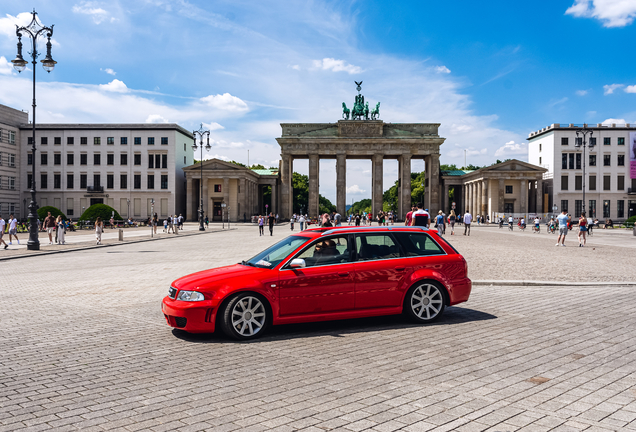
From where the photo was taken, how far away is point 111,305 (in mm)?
9438

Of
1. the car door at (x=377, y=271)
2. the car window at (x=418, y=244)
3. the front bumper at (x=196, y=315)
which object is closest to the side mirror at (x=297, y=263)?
the car door at (x=377, y=271)

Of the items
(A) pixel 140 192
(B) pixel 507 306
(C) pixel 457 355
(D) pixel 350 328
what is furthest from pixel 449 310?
(A) pixel 140 192

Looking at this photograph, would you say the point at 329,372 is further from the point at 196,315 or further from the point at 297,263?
the point at 196,315

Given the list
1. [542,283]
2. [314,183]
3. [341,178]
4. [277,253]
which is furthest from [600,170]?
[277,253]

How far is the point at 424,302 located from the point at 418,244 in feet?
3.15

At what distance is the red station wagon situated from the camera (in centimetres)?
670

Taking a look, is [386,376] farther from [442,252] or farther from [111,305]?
[111,305]

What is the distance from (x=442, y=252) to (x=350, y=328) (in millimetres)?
2059

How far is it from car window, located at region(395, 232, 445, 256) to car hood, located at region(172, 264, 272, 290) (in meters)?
2.36

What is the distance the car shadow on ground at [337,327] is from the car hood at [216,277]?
0.77 meters

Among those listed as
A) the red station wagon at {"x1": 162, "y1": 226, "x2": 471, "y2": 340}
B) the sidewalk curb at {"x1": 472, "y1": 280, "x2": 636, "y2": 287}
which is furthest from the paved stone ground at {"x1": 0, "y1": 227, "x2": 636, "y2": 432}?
the sidewalk curb at {"x1": 472, "y1": 280, "x2": 636, "y2": 287}

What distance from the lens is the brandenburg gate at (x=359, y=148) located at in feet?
283

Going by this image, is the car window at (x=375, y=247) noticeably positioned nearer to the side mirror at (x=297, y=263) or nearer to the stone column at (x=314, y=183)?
the side mirror at (x=297, y=263)

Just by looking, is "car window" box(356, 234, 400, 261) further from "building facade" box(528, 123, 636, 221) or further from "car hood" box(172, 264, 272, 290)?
"building facade" box(528, 123, 636, 221)
